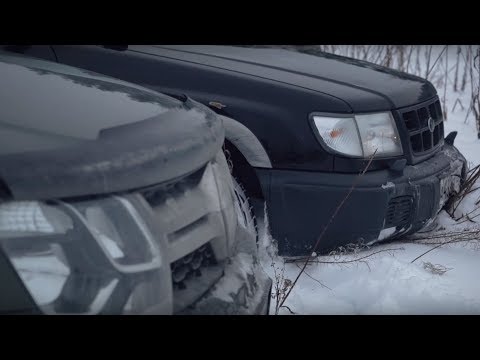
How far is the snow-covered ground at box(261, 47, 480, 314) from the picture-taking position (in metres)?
2.52

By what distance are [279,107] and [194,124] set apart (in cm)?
102

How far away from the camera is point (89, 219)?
1258mm

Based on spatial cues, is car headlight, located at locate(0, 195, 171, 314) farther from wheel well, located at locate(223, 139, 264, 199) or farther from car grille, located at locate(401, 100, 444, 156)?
car grille, located at locate(401, 100, 444, 156)

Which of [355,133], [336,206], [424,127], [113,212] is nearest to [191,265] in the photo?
[113,212]

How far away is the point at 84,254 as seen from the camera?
125 cm

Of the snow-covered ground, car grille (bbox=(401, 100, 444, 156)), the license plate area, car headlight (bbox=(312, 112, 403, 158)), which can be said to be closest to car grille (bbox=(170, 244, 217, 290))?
the snow-covered ground

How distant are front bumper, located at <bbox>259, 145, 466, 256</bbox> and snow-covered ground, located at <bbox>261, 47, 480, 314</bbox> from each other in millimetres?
103

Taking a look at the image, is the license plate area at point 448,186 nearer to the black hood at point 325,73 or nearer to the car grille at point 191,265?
the black hood at point 325,73

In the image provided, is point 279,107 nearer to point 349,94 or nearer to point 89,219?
point 349,94

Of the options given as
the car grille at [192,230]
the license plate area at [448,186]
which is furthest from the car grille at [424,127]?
the car grille at [192,230]

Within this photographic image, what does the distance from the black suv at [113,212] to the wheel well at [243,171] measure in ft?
3.10

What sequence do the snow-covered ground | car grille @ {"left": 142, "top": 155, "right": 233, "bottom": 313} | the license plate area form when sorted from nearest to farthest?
car grille @ {"left": 142, "top": 155, "right": 233, "bottom": 313} < the snow-covered ground < the license plate area

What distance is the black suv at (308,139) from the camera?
2.63 meters

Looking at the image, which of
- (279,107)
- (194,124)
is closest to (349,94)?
(279,107)
